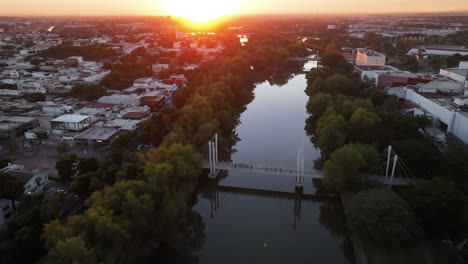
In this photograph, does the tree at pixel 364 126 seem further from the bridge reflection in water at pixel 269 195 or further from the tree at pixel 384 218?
the tree at pixel 384 218

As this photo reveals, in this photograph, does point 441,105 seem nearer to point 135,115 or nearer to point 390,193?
point 390,193

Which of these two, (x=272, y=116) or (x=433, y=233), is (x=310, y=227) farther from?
(x=272, y=116)

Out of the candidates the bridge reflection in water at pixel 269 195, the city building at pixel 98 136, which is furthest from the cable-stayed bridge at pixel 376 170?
the city building at pixel 98 136

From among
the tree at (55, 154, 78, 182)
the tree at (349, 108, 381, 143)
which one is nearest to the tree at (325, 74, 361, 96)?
the tree at (349, 108, 381, 143)

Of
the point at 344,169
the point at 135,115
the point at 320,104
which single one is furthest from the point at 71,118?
the point at 344,169

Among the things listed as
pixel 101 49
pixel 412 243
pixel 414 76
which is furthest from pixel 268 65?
pixel 412 243
